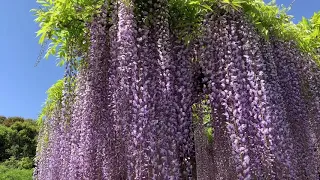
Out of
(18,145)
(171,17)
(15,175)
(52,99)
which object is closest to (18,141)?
(18,145)

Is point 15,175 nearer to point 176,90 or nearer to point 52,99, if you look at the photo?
point 52,99

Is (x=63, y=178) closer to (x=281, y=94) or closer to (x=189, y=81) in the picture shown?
(x=189, y=81)

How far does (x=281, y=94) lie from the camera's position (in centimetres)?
416

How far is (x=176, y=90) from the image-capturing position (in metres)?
3.63

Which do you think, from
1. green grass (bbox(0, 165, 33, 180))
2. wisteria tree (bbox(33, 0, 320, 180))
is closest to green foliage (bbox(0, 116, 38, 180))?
green grass (bbox(0, 165, 33, 180))

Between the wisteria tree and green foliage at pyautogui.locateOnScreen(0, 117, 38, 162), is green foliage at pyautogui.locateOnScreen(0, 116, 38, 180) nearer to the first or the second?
green foliage at pyautogui.locateOnScreen(0, 117, 38, 162)

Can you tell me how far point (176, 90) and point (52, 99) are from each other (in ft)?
8.24

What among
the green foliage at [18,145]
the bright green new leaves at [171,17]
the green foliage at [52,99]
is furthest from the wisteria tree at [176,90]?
the green foliage at [18,145]

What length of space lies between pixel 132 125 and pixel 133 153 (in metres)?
0.21

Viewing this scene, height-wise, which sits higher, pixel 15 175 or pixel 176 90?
pixel 15 175

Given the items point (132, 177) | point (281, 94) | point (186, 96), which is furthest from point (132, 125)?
point (281, 94)

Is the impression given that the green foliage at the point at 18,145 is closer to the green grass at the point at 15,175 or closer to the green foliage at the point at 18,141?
the green foliage at the point at 18,141

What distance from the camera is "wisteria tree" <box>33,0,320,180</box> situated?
10.5 ft

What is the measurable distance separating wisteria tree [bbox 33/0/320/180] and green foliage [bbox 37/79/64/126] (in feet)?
3.33
